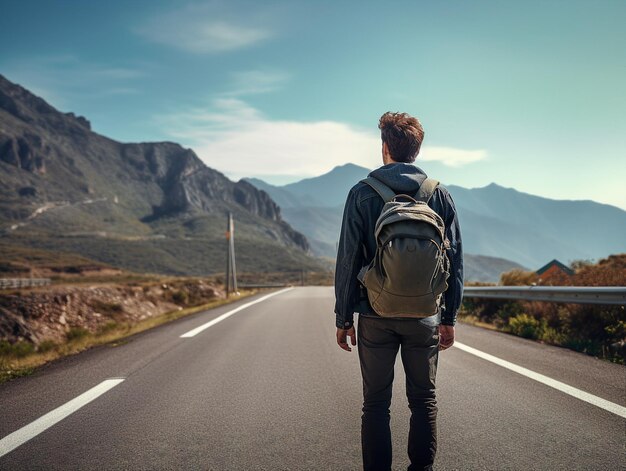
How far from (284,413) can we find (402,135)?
2.65m

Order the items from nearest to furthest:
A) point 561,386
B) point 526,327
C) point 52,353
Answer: point 561,386, point 52,353, point 526,327

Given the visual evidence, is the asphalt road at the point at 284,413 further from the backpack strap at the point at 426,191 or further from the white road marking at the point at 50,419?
the backpack strap at the point at 426,191

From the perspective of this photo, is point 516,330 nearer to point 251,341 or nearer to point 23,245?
point 251,341

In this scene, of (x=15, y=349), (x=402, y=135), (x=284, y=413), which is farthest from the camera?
(x=15, y=349)

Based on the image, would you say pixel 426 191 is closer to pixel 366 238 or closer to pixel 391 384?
pixel 366 238

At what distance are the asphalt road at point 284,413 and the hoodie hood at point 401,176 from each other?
173 centimetres

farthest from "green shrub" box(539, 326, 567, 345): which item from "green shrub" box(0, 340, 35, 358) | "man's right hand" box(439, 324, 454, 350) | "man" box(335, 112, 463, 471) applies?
"green shrub" box(0, 340, 35, 358)

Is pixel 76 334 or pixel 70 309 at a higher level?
pixel 70 309

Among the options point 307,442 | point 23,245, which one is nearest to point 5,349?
point 307,442

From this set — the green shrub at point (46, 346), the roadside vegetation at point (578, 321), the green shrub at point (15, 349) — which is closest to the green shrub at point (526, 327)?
the roadside vegetation at point (578, 321)

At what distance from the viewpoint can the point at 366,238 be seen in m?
3.11

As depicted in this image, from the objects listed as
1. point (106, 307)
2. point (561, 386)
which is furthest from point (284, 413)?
point (106, 307)

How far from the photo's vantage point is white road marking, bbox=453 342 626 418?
456 centimetres

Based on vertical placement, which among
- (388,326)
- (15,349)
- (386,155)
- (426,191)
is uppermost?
(386,155)
